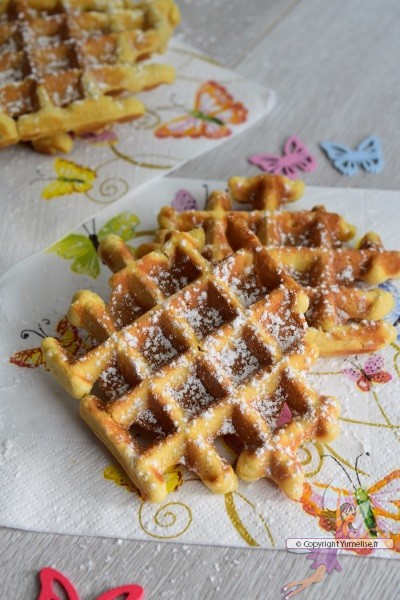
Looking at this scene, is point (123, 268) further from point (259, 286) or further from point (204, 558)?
point (204, 558)

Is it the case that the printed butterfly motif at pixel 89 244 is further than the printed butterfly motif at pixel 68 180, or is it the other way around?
the printed butterfly motif at pixel 68 180

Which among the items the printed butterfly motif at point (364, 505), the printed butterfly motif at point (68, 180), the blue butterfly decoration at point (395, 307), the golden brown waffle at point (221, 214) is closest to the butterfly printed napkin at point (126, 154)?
the printed butterfly motif at point (68, 180)

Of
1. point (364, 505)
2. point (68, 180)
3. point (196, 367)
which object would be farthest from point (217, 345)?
point (68, 180)

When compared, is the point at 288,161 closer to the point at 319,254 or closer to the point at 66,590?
the point at 319,254

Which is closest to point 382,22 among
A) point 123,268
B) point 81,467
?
point 123,268

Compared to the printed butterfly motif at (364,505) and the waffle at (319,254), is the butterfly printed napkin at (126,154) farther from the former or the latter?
the printed butterfly motif at (364,505)

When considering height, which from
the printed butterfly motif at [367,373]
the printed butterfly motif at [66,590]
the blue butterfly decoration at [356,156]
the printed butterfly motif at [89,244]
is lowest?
the printed butterfly motif at [66,590]

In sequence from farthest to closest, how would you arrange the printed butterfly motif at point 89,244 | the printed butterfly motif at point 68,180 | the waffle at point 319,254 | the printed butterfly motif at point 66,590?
the printed butterfly motif at point 68,180
the printed butterfly motif at point 89,244
the waffle at point 319,254
the printed butterfly motif at point 66,590
